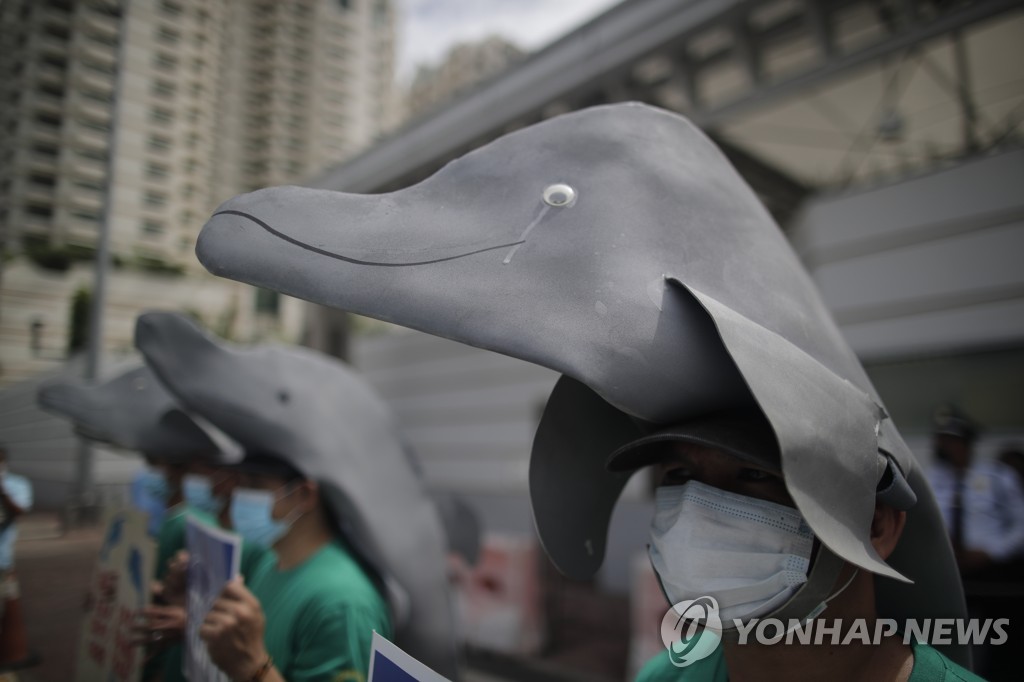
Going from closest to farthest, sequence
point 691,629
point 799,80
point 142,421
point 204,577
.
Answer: point 691,629 < point 204,577 < point 142,421 < point 799,80

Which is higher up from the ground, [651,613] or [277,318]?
[277,318]

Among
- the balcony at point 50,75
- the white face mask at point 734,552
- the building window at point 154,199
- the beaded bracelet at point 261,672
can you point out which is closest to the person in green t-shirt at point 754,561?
the white face mask at point 734,552

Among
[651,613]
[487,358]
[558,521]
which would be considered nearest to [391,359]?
[487,358]

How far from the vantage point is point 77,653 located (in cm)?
222

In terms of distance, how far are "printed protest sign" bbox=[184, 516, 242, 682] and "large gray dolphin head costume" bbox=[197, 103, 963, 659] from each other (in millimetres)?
1048

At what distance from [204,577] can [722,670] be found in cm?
147

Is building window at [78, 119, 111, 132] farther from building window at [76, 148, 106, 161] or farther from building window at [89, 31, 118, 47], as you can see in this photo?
building window at [89, 31, 118, 47]

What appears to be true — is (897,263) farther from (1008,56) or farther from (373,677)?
(373,677)

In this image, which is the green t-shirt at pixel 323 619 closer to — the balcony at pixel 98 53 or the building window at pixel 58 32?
the balcony at pixel 98 53

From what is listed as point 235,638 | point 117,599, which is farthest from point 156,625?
point 235,638

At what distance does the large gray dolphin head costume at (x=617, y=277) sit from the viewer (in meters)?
0.88

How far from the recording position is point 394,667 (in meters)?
1.09

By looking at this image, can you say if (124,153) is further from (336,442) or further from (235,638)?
(235,638)

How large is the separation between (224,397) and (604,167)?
1824 millimetres
